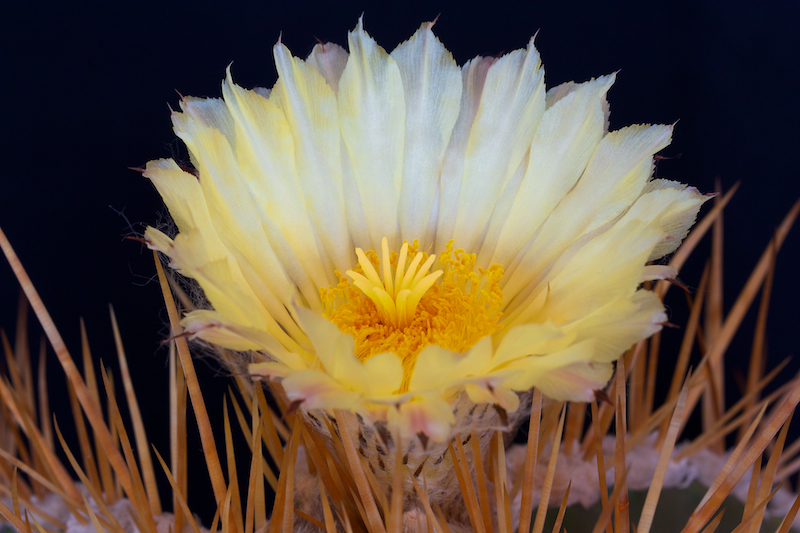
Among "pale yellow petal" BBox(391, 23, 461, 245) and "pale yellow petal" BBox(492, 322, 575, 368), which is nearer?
"pale yellow petal" BBox(492, 322, 575, 368)

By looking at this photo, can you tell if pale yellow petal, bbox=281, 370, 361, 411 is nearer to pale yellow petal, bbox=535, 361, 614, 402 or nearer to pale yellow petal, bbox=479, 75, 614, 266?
pale yellow petal, bbox=535, 361, 614, 402

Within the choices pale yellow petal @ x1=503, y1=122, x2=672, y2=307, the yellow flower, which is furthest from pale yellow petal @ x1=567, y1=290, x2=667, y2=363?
pale yellow petal @ x1=503, y1=122, x2=672, y2=307

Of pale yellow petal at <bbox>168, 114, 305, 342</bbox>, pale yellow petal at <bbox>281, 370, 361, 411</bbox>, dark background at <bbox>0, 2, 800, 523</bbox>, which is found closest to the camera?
pale yellow petal at <bbox>281, 370, 361, 411</bbox>

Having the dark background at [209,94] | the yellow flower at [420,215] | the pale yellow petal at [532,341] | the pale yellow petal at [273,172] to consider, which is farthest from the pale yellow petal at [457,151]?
the dark background at [209,94]

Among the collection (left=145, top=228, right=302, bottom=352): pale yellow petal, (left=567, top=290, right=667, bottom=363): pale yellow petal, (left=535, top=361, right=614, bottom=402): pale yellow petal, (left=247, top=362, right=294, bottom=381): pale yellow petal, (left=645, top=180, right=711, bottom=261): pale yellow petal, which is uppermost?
(left=145, top=228, right=302, bottom=352): pale yellow petal

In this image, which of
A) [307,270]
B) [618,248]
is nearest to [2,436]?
[307,270]

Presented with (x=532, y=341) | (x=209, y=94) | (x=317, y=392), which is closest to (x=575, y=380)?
(x=532, y=341)

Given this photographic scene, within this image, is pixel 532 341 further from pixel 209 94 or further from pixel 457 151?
pixel 209 94

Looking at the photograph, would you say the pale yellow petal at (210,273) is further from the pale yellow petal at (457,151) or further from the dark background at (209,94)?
the dark background at (209,94)
